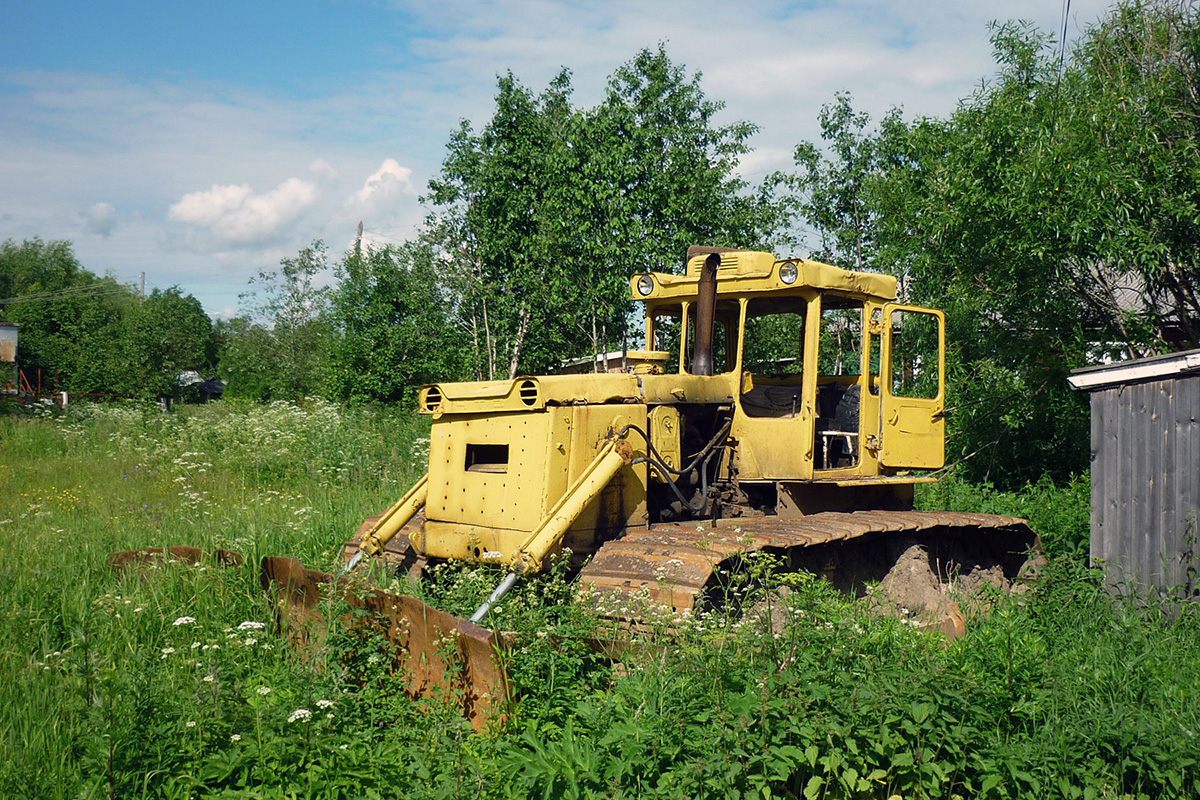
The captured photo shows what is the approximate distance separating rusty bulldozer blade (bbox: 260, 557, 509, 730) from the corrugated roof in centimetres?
556

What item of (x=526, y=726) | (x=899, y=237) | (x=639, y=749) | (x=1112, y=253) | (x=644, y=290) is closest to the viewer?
(x=639, y=749)

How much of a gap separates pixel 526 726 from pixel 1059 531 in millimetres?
7671

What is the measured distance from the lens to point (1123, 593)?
8.05 metres

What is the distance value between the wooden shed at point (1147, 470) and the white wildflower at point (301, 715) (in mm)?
6005

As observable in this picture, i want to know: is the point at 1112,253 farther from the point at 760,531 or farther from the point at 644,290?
the point at 760,531

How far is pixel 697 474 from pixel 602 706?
307 cm

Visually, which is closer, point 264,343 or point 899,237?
point 899,237

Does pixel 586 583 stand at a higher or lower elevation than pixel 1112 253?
lower

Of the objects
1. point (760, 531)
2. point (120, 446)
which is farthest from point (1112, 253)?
point (120, 446)

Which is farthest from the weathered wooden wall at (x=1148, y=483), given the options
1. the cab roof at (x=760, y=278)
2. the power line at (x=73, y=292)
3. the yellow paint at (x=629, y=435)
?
the power line at (x=73, y=292)

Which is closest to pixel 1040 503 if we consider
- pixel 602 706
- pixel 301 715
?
pixel 602 706

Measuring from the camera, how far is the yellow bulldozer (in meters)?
6.44

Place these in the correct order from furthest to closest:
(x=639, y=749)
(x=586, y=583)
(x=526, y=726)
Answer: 1. (x=586, y=583)
2. (x=526, y=726)
3. (x=639, y=749)

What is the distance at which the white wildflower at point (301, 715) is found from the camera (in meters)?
4.59
